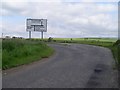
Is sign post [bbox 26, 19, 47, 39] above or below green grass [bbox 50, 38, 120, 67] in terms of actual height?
above

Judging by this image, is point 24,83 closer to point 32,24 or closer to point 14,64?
point 14,64

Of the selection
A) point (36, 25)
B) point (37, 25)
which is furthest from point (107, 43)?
point (36, 25)

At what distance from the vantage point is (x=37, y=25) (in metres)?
74.0

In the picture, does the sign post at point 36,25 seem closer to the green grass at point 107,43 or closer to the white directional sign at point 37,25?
the white directional sign at point 37,25

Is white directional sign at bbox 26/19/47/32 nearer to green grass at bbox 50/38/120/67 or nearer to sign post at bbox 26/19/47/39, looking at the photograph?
sign post at bbox 26/19/47/39

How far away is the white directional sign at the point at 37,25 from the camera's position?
72.3 m

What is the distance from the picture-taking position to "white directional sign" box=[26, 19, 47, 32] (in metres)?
72.3

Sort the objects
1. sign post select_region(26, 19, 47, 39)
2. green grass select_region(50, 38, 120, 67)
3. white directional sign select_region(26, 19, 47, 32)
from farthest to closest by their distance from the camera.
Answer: white directional sign select_region(26, 19, 47, 32), sign post select_region(26, 19, 47, 39), green grass select_region(50, 38, 120, 67)

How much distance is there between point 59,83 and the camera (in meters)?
13.7

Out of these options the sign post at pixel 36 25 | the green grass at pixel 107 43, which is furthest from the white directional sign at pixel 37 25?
the green grass at pixel 107 43

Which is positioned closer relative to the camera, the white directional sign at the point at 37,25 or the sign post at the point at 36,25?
the sign post at the point at 36,25

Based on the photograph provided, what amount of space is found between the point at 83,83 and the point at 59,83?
1.11 m

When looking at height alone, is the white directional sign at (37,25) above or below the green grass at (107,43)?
above

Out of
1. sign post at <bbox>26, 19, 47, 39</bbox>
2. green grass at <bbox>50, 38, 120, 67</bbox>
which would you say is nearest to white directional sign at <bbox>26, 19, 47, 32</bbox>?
sign post at <bbox>26, 19, 47, 39</bbox>
